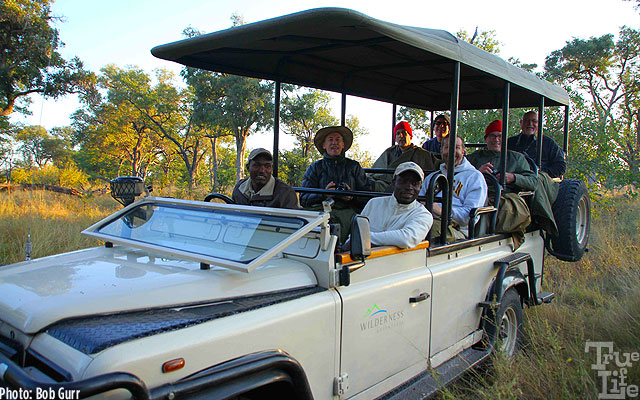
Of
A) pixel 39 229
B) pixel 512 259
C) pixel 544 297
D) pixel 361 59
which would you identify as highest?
pixel 361 59

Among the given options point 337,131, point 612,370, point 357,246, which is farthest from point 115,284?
point 337,131

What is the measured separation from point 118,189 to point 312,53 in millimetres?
2196

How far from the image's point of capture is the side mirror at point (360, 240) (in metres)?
2.41

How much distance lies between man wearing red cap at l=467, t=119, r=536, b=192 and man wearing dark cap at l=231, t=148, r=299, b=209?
6.81 ft

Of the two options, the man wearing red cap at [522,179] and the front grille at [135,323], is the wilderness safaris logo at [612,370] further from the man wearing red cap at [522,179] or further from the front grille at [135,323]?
the front grille at [135,323]

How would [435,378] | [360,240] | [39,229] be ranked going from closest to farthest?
[360,240], [435,378], [39,229]

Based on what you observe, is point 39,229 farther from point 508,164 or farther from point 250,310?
point 508,164

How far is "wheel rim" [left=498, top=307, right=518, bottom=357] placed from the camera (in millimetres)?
3951

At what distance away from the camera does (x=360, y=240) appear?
7.92ft

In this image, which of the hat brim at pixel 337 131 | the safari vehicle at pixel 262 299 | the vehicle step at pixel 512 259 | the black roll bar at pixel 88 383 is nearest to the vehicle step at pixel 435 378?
the safari vehicle at pixel 262 299

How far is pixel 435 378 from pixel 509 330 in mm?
1580

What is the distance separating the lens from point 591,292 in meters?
5.21

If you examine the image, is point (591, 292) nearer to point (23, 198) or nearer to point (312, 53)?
point (312, 53)

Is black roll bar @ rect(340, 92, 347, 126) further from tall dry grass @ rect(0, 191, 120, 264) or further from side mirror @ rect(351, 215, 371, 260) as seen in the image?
tall dry grass @ rect(0, 191, 120, 264)
